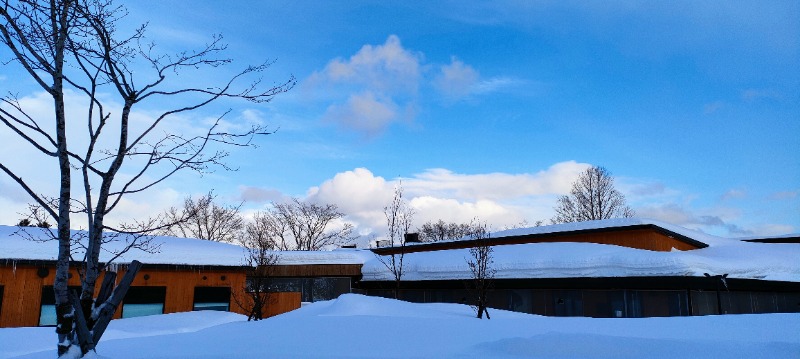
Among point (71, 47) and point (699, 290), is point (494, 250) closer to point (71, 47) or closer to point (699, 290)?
point (699, 290)

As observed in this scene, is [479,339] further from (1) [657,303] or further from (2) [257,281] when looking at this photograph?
(2) [257,281]

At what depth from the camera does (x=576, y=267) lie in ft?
70.1

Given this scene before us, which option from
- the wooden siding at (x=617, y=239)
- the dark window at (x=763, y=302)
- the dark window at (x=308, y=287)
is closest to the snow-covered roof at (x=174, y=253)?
the dark window at (x=308, y=287)

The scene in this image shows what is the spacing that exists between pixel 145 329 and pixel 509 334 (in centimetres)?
1328

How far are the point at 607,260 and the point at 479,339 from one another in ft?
47.4

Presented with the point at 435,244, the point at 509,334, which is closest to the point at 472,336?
the point at 509,334

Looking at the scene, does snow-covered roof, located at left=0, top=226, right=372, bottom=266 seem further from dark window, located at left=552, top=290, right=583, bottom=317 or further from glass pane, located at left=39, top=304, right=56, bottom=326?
dark window, located at left=552, top=290, right=583, bottom=317

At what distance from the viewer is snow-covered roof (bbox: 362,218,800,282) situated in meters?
19.8

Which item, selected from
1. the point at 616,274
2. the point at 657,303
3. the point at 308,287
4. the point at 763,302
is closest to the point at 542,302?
the point at 616,274

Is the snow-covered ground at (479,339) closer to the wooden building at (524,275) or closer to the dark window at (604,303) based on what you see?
the wooden building at (524,275)

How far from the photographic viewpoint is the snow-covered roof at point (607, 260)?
19844 mm

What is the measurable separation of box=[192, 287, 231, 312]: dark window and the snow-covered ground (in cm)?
1469

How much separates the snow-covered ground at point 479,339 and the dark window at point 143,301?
13.8 meters

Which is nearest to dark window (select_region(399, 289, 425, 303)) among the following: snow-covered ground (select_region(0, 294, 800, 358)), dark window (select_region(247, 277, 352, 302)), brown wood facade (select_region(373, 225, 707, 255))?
brown wood facade (select_region(373, 225, 707, 255))
